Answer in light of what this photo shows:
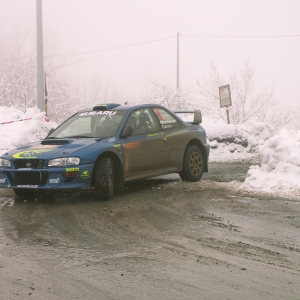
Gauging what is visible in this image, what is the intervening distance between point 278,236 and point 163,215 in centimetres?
166

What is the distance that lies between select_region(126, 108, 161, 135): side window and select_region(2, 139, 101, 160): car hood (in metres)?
0.95

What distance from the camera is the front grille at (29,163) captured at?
812cm

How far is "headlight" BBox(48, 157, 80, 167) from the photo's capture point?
806cm

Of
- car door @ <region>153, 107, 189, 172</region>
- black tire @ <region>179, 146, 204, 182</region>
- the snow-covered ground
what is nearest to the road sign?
the snow-covered ground

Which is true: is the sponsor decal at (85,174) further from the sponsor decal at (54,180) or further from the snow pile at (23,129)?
the snow pile at (23,129)

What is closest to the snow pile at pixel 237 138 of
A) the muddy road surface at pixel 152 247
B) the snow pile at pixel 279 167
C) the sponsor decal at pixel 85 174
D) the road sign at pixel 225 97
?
the road sign at pixel 225 97

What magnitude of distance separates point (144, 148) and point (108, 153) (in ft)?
2.82

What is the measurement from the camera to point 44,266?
15.5 ft

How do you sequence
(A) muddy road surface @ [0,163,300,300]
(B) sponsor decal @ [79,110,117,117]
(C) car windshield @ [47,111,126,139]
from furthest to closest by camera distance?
(B) sponsor decal @ [79,110,117,117]
(C) car windshield @ [47,111,126,139]
(A) muddy road surface @ [0,163,300,300]

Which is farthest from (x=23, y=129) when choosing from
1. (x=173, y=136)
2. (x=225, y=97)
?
(x=225, y=97)

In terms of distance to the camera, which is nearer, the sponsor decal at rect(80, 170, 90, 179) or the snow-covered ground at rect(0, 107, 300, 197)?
the sponsor decal at rect(80, 170, 90, 179)

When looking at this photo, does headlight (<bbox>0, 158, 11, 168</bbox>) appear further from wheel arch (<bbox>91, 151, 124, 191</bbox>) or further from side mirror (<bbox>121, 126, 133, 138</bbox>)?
side mirror (<bbox>121, 126, 133, 138</bbox>)

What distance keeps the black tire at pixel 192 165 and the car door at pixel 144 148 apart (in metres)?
0.60

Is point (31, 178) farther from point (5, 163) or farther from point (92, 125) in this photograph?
point (92, 125)
